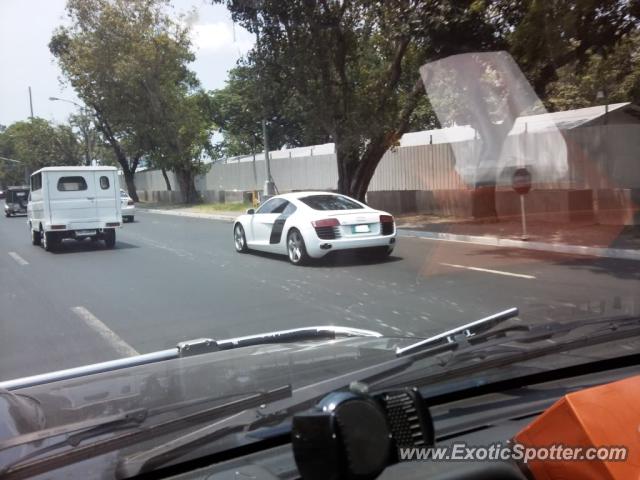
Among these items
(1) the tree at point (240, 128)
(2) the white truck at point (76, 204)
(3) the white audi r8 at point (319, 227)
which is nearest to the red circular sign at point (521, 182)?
(3) the white audi r8 at point (319, 227)

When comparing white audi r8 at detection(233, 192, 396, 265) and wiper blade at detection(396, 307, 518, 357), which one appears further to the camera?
white audi r8 at detection(233, 192, 396, 265)

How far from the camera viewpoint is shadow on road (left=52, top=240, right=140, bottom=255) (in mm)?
17750

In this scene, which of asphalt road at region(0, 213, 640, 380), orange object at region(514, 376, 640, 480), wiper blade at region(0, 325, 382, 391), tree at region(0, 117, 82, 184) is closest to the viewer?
orange object at region(514, 376, 640, 480)

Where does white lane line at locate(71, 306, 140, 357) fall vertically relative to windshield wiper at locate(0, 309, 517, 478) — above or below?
below

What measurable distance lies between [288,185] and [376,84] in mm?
14404

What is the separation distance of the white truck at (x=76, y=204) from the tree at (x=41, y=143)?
2867 centimetres

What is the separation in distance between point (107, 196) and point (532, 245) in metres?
11.4

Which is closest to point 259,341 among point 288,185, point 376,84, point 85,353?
point 85,353

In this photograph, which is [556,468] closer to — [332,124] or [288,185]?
[332,124]

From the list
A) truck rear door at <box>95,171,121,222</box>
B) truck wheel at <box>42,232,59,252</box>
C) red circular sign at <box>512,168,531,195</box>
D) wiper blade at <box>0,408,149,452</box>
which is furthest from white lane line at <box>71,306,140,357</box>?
red circular sign at <box>512,168,531,195</box>

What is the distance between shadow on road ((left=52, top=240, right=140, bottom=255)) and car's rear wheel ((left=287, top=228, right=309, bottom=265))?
6305 millimetres

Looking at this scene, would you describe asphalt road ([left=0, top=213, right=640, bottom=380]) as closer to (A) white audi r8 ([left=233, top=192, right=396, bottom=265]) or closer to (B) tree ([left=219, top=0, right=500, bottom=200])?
(A) white audi r8 ([left=233, top=192, right=396, bottom=265])

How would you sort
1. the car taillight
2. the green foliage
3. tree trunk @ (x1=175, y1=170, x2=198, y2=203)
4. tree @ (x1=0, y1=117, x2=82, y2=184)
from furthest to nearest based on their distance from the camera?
tree @ (x1=0, y1=117, x2=82, y2=184)
tree trunk @ (x1=175, y1=170, x2=198, y2=203)
the green foliage
the car taillight

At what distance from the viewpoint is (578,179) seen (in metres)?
19.1
